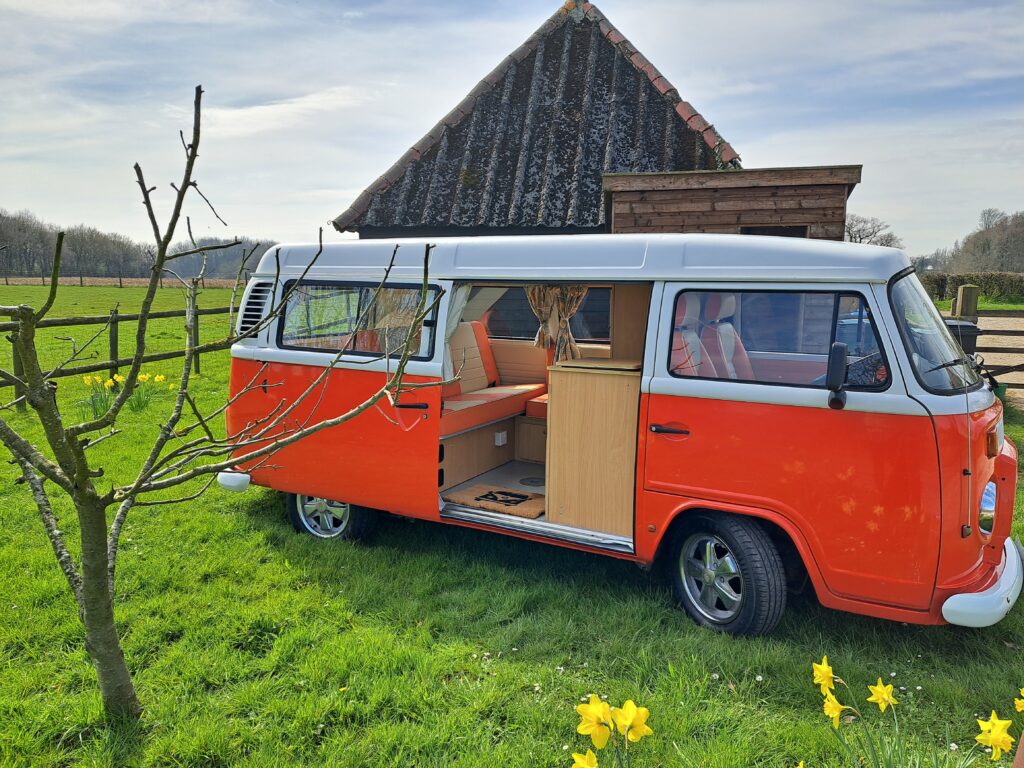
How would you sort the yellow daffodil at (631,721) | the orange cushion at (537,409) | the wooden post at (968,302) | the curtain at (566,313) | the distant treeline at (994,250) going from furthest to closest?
the distant treeline at (994,250)
the wooden post at (968,302)
the orange cushion at (537,409)
the curtain at (566,313)
the yellow daffodil at (631,721)

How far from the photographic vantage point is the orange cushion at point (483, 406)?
5621 mm

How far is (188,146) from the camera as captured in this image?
242 centimetres

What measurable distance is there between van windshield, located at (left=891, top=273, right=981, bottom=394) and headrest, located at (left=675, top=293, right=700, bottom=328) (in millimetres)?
1041

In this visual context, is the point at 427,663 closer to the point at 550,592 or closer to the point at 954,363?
the point at 550,592

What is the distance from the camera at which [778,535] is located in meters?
4.29

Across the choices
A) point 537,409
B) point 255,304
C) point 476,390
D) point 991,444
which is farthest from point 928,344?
point 255,304

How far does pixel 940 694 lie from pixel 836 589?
685 millimetres

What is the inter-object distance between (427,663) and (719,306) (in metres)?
2.66

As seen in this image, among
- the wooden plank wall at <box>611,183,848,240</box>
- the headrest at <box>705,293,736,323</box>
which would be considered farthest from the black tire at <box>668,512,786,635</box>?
the wooden plank wall at <box>611,183,848,240</box>

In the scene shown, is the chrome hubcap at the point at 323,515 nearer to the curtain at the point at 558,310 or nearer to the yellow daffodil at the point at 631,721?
the curtain at the point at 558,310

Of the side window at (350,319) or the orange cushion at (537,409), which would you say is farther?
the orange cushion at (537,409)

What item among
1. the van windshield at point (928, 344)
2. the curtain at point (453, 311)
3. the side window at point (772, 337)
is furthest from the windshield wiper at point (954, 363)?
the curtain at point (453, 311)

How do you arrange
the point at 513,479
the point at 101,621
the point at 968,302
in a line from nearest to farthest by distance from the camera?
the point at 101,621, the point at 513,479, the point at 968,302

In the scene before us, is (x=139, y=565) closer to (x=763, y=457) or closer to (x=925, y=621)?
(x=763, y=457)
